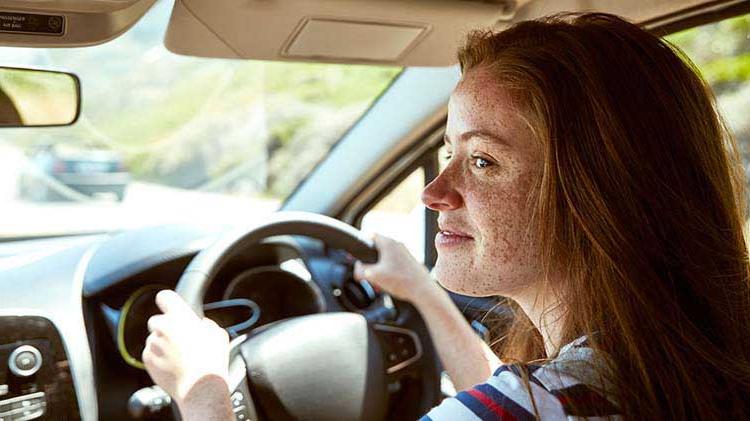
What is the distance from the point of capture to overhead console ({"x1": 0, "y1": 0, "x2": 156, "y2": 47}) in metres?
1.89

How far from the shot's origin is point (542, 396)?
4.52 ft

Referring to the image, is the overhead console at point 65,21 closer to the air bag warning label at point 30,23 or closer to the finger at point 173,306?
the air bag warning label at point 30,23

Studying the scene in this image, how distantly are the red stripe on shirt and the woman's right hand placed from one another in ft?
4.06

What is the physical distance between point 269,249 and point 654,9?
54.6 inches

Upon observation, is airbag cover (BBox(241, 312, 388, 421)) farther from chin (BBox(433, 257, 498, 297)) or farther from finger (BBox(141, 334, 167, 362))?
chin (BBox(433, 257, 498, 297))

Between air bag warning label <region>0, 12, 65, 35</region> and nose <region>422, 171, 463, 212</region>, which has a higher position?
air bag warning label <region>0, 12, 65, 35</region>

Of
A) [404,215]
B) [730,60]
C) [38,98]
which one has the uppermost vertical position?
[730,60]

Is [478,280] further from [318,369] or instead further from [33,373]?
[33,373]

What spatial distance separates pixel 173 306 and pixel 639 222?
1.11 m

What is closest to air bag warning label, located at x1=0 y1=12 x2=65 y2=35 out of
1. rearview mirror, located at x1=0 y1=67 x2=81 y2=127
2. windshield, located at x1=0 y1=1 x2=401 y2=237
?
rearview mirror, located at x1=0 y1=67 x2=81 y2=127

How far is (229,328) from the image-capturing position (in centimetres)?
269

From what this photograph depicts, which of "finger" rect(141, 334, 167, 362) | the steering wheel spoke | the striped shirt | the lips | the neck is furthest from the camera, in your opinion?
the steering wheel spoke

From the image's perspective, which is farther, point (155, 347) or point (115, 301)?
point (115, 301)

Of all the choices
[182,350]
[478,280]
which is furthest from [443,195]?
[182,350]
